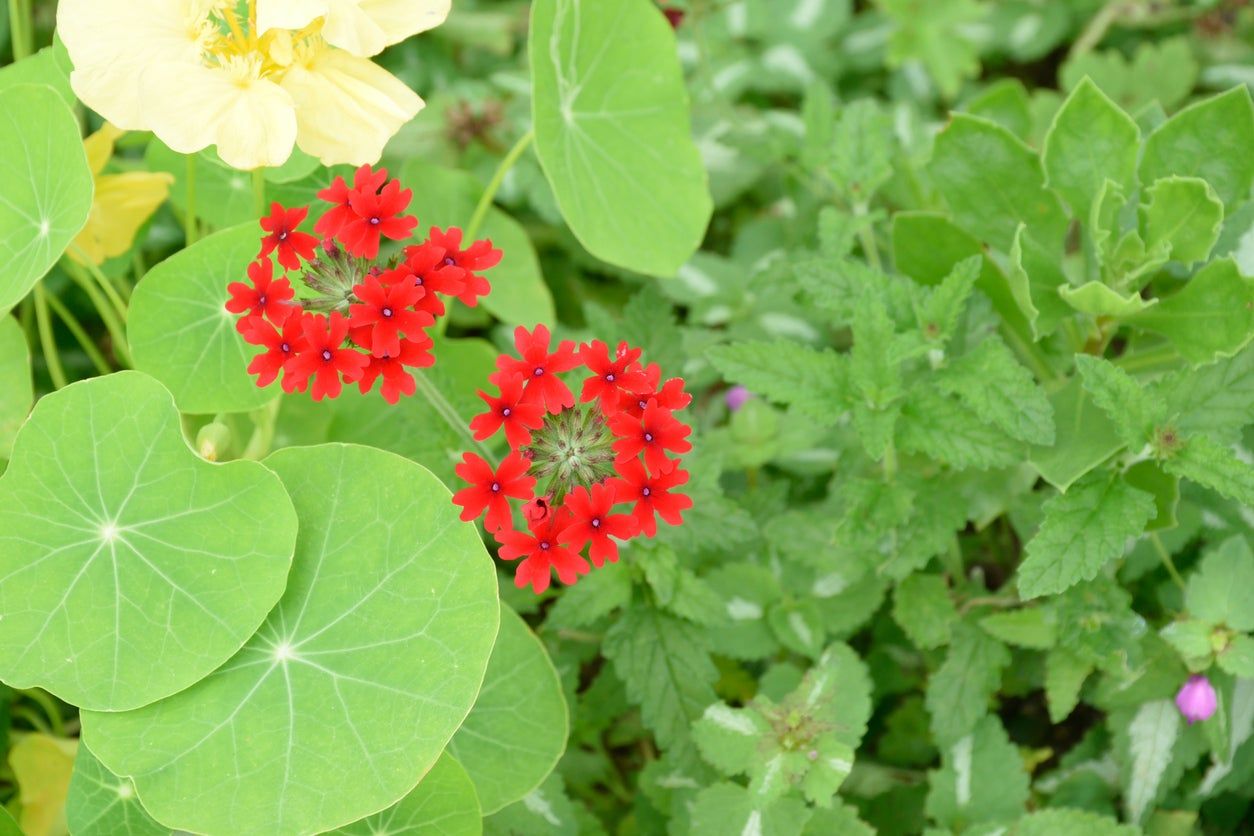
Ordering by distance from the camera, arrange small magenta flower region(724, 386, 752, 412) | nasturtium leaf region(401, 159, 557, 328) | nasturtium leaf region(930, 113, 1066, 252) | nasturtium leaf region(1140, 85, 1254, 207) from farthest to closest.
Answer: small magenta flower region(724, 386, 752, 412), nasturtium leaf region(401, 159, 557, 328), nasturtium leaf region(930, 113, 1066, 252), nasturtium leaf region(1140, 85, 1254, 207)

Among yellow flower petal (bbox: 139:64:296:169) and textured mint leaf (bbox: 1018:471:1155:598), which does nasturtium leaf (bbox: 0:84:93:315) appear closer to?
yellow flower petal (bbox: 139:64:296:169)

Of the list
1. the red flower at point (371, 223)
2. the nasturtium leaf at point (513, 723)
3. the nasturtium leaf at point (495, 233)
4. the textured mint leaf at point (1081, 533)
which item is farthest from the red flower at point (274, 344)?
the textured mint leaf at point (1081, 533)

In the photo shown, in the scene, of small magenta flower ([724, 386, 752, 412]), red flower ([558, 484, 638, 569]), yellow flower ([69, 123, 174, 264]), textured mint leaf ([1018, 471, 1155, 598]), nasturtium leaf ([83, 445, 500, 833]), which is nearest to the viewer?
red flower ([558, 484, 638, 569])

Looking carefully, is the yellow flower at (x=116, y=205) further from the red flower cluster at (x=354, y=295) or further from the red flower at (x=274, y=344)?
the red flower at (x=274, y=344)

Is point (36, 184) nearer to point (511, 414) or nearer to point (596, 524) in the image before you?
point (511, 414)

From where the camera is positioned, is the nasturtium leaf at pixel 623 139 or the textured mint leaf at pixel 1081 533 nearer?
the textured mint leaf at pixel 1081 533

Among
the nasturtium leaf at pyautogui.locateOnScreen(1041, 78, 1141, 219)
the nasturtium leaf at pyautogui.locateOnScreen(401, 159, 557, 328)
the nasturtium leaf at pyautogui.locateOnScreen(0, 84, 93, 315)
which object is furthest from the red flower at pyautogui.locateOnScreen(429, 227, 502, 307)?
the nasturtium leaf at pyautogui.locateOnScreen(1041, 78, 1141, 219)

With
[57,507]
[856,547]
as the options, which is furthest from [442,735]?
[856,547]
